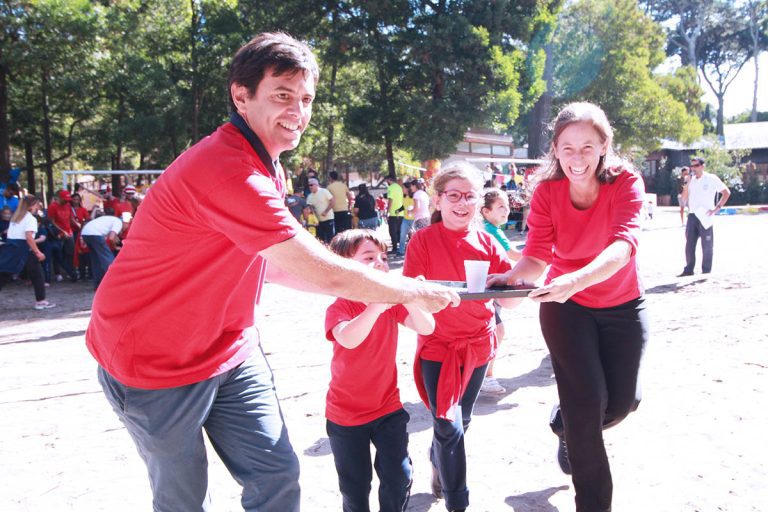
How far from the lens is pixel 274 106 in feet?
7.14

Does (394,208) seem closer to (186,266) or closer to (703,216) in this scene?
(703,216)

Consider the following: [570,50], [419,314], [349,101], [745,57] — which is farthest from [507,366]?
[745,57]

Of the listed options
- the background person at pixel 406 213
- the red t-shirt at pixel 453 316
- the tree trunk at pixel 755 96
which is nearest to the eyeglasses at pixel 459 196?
the red t-shirt at pixel 453 316

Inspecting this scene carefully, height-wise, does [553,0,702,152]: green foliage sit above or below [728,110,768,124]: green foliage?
below

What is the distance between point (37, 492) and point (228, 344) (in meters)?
2.26

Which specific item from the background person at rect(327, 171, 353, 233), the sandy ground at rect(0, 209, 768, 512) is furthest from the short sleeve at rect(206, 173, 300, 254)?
the background person at rect(327, 171, 353, 233)

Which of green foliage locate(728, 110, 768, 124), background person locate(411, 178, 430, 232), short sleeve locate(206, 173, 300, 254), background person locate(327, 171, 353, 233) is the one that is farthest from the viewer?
green foliage locate(728, 110, 768, 124)

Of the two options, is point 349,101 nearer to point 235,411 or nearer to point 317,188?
point 317,188

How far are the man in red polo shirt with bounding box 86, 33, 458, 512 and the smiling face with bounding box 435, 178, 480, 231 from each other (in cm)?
124

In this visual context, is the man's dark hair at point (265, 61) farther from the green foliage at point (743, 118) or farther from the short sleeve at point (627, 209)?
the green foliage at point (743, 118)

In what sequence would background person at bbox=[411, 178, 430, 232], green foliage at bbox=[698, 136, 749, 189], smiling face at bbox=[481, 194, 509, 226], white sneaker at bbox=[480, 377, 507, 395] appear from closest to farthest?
white sneaker at bbox=[480, 377, 507, 395] < smiling face at bbox=[481, 194, 509, 226] < background person at bbox=[411, 178, 430, 232] < green foliage at bbox=[698, 136, 749, 189]

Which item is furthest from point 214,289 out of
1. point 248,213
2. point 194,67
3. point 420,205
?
point 194,67

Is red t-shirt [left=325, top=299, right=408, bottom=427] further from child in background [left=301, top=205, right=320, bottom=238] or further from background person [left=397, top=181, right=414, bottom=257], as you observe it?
child in background [left=301, top=205, right=320, bottom=238]

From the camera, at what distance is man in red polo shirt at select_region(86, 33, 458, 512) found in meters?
1.98
